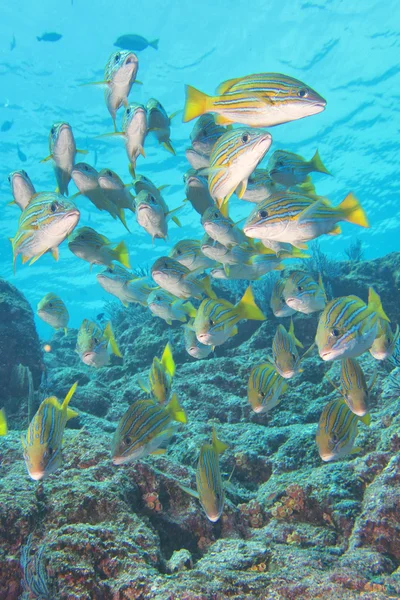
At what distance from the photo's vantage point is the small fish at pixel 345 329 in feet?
8.84

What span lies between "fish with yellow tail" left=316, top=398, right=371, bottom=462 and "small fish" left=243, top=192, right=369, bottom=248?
1528 millimetres

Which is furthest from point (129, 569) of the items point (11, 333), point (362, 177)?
point (362, 177)

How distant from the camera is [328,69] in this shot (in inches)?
782

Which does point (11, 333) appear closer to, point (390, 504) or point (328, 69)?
point (390, 504)

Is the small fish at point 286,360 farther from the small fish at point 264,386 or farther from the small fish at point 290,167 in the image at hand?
the small fish at point 290,167

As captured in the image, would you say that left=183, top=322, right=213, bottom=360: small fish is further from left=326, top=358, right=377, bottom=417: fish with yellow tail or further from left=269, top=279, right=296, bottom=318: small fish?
left=326, top=358, right=377, bottom=417: fish with yellow tail

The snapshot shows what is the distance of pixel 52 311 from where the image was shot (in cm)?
565

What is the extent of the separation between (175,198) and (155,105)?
2374 centimetres

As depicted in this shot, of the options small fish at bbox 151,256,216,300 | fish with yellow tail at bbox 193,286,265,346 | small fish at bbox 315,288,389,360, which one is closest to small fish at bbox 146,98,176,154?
small fish at bbox 151,256,216,300

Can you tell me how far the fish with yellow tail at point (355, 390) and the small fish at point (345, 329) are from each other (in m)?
0.23

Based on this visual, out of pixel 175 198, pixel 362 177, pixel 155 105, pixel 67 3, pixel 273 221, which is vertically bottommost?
pixel 175 198

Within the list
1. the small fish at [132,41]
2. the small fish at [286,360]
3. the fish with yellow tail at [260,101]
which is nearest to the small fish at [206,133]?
the fish with yellow tail at [260,101]

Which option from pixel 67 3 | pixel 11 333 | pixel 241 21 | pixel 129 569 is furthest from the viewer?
pixel 241 21

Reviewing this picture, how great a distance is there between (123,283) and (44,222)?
87.2 inches
